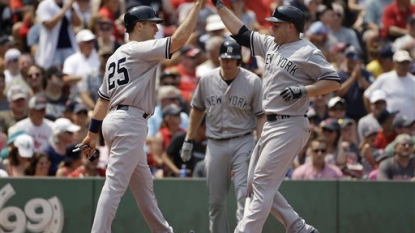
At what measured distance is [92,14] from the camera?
61.5 feet

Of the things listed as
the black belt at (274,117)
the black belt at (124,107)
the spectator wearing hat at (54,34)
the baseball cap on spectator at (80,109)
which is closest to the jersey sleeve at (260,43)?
the black belt at (274,117)

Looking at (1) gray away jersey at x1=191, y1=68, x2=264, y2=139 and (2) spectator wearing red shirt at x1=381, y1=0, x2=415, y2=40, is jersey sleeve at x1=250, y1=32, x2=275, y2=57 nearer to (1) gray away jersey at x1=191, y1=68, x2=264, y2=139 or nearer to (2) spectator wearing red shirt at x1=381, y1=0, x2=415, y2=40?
(1) gray away jersey at x1=191, y1=68, x2=264, y2=139

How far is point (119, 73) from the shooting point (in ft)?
35.9

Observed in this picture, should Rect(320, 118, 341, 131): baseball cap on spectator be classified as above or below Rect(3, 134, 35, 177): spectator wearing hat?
below

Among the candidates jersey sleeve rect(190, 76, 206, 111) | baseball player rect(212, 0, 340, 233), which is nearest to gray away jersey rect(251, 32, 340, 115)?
baseball player rect(212, 0, 340, 233)

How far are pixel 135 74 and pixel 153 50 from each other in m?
0.31

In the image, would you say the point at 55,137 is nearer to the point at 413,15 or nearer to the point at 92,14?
the point at 92,14

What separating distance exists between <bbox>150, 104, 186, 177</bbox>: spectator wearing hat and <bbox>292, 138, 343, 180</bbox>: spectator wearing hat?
1.96 meters

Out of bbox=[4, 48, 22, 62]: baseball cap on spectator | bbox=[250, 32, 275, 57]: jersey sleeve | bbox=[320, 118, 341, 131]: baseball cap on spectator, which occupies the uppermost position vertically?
bbox=[250, 32, 275, 57]: jersey sleeve

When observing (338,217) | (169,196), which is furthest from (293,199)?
(169,196)

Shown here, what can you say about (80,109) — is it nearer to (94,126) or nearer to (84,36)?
(84,36)

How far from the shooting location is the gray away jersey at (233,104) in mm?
12461

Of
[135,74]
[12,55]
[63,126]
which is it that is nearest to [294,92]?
[135,74]

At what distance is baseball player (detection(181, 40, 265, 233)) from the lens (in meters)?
12.4
